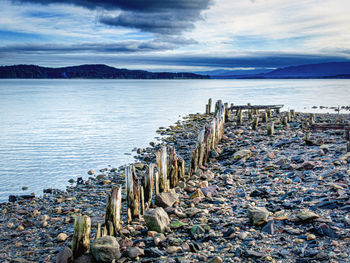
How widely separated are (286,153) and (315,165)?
7.84ft

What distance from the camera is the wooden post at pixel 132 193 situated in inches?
259

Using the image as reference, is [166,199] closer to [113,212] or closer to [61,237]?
[113,212]

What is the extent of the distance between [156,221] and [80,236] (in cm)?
145

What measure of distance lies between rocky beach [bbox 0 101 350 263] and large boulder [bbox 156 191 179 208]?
0.02 meters

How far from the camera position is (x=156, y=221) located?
5.98 metres

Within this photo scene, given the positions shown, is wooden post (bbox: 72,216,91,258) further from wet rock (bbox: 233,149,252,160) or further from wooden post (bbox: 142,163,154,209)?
wet rock (bbox: 233,149,252,160)

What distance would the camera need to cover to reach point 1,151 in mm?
16984

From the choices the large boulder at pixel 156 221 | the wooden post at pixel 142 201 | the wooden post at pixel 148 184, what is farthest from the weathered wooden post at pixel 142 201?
the large boulder at pixel 156 221

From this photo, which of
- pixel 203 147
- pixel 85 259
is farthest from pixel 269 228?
pixel 203 147

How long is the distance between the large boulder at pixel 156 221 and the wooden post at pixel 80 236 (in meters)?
1.27

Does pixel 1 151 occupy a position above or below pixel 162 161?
below

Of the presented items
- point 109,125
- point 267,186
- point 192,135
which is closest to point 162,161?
point 267,186

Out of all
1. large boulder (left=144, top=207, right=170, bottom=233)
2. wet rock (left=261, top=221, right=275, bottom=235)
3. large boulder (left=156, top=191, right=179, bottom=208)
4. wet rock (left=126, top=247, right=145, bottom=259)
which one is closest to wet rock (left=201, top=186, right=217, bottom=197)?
large boulder (left=156, top=191, right=179, bottom=208)

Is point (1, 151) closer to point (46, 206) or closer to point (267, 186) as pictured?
point (46, 206)
